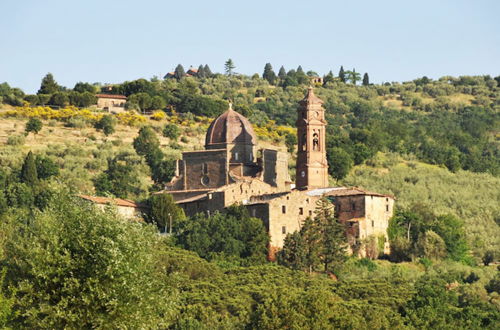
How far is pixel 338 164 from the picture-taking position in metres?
93.9

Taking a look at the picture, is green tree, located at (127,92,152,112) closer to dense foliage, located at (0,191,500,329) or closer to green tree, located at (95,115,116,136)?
green tree, located at (95,115,116,136)

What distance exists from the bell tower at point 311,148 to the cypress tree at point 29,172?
19071 millimetres

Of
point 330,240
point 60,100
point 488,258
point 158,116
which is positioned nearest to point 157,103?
point 158,116

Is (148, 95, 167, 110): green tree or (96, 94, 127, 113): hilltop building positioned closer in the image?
(96, 94, 127, 113): hilltop building

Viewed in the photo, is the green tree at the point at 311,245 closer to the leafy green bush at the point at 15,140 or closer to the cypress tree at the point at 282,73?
the leafy green bush at the point at 15,140

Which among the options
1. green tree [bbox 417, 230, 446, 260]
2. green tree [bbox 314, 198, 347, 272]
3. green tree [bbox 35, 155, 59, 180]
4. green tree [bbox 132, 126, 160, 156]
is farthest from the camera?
green tree [bbox 132, 126, 160, 156]

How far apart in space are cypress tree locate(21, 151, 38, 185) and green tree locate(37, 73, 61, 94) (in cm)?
3757

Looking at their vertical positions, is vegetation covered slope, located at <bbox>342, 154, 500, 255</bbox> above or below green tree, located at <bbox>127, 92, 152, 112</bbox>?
below

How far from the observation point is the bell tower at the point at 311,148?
80.2 meters

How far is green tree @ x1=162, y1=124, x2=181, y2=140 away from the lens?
4258 inches

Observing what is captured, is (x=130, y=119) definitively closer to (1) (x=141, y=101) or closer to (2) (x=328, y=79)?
(1) (x=141, y=101)

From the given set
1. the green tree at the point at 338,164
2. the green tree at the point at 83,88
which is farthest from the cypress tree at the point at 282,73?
the green tree at the point at 338,164

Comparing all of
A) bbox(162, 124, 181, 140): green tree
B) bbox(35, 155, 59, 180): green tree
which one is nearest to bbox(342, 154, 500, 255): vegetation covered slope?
bbox(162, 124, 181, 140): green tree

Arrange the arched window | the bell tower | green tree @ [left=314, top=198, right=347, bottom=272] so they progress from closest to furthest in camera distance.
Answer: green tree @ [left=314, top=198, right=347, bottom=272] < the bell tower < the arched window
